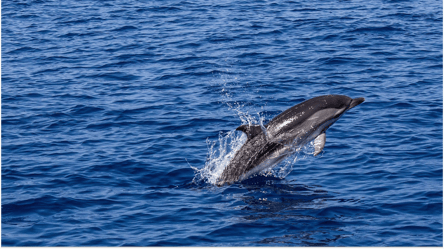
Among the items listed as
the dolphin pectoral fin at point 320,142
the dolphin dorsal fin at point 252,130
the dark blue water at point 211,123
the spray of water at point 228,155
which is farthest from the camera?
the spray of water at point 228,155

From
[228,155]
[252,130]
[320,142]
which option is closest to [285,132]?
[252,130]

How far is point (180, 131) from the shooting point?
2033cm

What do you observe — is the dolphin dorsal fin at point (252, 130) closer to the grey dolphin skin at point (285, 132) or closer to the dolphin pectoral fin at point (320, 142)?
the grey dolphin skin at point (285, 132)

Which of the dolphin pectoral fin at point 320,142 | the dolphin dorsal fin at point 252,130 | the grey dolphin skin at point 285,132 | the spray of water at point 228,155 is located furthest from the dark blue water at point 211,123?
the dolphin dorsal fin at point 252,130

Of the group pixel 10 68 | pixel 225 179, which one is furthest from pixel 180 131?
pixel 10 68

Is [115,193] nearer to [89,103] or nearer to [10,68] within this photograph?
[89,103]

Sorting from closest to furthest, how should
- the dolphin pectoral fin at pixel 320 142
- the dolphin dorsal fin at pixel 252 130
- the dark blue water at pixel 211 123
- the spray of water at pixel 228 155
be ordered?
the dark blue water at pixel 211 123
the dolphin dorsal fin at pixel 252 130
the dolphin pectoral fin at pixel 320 142
the spray of water at pixel 228 155

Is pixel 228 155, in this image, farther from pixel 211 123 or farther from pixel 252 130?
pixel 211 123

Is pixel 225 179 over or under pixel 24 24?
under

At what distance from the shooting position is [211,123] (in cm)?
2095

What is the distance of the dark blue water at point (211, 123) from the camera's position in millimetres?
14078

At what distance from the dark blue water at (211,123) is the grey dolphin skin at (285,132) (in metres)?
0.66

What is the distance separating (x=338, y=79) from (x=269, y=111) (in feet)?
14.2

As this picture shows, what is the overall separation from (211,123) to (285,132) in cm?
558
